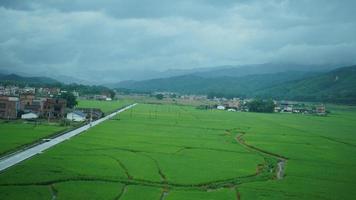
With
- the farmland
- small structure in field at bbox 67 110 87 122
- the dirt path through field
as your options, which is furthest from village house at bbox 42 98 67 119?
the dirt path through field

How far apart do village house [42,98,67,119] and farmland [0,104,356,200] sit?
22.5 m

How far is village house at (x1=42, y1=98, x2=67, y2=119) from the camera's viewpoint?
251ft

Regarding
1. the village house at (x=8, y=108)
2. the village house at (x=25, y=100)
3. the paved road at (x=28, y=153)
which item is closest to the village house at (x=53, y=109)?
the village house at (x=25, y=100)

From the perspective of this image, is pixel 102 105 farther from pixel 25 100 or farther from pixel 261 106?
pixel 261 106

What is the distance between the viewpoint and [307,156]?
1811 inches

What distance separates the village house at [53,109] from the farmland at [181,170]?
2246cm

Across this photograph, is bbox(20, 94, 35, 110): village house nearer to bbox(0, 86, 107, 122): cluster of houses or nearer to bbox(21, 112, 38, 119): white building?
bbox(0, 86, 107, 122): cluster of houses

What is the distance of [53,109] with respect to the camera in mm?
76938

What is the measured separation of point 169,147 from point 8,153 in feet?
58.2

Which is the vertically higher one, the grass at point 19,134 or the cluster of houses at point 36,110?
the cluster of houses at point 36,110

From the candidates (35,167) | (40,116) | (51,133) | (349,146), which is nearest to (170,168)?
(35,167)

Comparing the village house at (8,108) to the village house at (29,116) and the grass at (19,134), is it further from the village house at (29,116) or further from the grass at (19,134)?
the grass at (19,134)

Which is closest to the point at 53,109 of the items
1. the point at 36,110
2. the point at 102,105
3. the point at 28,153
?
the point at 36,110

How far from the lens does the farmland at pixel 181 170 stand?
2745 centimetres
